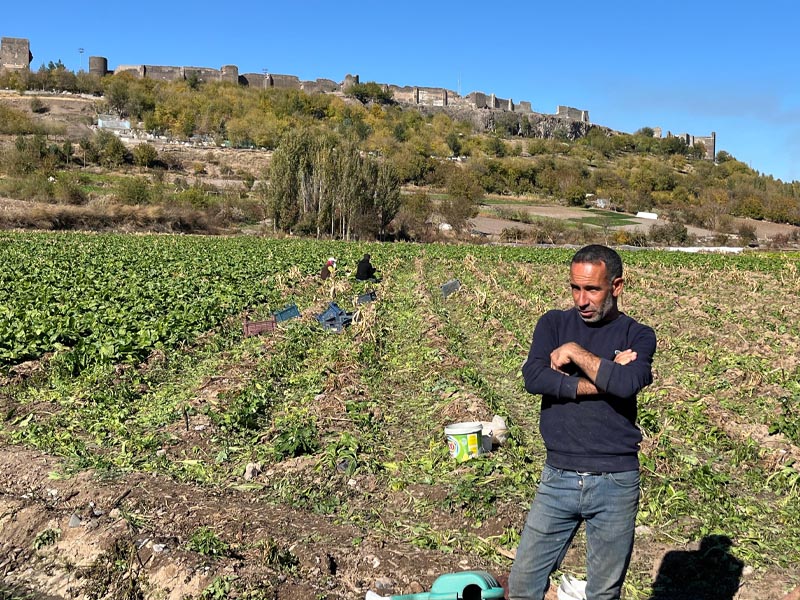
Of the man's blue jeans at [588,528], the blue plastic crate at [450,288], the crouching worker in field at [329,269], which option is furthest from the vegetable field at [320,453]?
the blue plastic crate at [450,288]

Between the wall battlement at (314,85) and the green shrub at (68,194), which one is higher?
the wall battlement at (314,85)

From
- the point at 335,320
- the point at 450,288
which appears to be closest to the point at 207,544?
the point at 335,320

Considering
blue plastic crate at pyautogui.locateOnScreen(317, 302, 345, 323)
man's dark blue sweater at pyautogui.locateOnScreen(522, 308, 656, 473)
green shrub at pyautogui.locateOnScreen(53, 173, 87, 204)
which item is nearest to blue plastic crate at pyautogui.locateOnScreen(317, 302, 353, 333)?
blue plastic crate at pyautogui.locateOnScreen(317, 302, 345, 323)

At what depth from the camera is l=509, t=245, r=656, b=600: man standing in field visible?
323cm

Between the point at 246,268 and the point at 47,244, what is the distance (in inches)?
466

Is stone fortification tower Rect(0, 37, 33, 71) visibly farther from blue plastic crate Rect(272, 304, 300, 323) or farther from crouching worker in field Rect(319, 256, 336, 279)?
blue plastic crate Rect(272, 304, 300, 323)

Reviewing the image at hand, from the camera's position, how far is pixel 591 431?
3271 mm

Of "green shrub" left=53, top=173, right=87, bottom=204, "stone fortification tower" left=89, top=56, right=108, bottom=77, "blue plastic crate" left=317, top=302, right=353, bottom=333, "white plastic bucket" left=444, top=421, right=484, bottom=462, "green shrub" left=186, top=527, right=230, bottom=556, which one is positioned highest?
"stone fortification tower" left=89, top=56, right=108, bottom=77

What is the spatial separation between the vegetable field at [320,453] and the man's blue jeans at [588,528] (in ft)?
5.04

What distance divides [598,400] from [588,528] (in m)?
0.62

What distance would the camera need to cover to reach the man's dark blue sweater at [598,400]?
10.3 feet

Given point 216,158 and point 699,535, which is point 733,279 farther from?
point 216,158

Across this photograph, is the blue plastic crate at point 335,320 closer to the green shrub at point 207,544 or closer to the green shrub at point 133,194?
the green shrub at point 207,544

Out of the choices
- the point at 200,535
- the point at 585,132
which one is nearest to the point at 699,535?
the point at 200,535
